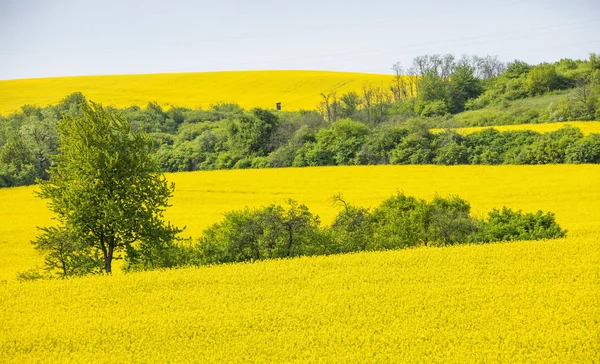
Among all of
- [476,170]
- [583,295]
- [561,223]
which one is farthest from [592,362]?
[476,170]

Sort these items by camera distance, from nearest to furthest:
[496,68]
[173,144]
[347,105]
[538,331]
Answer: [538,331]
[173,144]
[347,105]
[496,68]

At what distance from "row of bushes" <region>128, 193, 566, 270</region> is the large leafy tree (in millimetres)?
1123

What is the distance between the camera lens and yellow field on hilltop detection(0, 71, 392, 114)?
98438mm

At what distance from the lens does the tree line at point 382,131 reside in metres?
52.8

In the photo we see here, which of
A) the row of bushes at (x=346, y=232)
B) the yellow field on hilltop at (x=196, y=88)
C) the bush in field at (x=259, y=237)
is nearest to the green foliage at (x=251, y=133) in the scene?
the yellow field on hilltop at (x=196, y=88)

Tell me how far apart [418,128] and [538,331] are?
4216 cm

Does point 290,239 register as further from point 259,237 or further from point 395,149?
point 395,149

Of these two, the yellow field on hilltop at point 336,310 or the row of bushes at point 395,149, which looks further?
the row of bushes at point 395,149

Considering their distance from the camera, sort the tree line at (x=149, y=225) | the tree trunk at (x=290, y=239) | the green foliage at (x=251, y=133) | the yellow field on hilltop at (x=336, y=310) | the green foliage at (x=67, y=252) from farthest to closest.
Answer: the green foliage at (x=251, y=133), the tree trunk at (x=290, y=239), the tree line at (x=149, y=225), the green foliage at (x=67, y=252), the yellow field on hilltop at (x=336, y=310)

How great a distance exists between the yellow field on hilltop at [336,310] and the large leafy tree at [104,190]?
2.59 m

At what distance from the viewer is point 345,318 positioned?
17.0 m

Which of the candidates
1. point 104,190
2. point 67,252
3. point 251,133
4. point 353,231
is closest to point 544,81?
point 251,133

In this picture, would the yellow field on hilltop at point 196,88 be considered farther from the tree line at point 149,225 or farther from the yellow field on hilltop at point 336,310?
the yellow field on hilltop at point 336,310

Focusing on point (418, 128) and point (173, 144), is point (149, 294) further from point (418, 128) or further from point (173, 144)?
point (173, 144)
